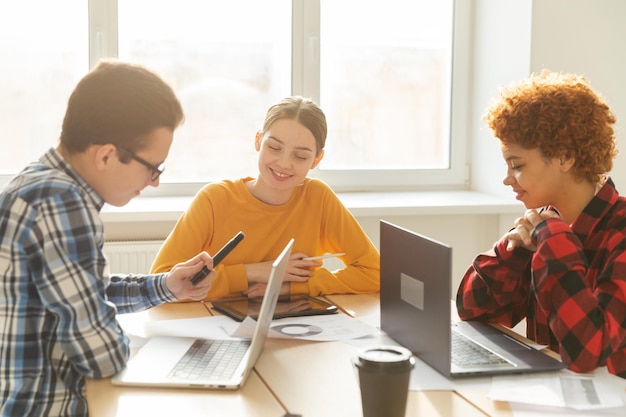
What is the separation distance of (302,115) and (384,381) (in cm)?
123

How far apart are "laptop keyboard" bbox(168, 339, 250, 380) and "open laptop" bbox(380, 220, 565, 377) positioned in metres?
0.32

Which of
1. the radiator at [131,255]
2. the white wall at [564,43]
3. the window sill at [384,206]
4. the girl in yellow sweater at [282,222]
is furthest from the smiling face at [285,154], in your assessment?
the white wall at [564,43]

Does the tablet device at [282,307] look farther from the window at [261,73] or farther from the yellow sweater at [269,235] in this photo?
the window at [261,73]

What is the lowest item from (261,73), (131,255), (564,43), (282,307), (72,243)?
(131,255)

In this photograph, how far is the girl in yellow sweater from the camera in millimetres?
2025

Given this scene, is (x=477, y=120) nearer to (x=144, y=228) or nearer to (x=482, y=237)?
(x=482, y=237)

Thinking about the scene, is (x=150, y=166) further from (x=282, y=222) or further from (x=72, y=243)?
(x=282, y=222)

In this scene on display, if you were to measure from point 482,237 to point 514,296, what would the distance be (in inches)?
64.0

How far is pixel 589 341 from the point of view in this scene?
1.43 m

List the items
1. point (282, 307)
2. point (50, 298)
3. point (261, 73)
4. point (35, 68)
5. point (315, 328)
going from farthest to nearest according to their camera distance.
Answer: point (261, 73) → point (35, 68) → point (282, 307) → point (315, 328) → point (50, 298)

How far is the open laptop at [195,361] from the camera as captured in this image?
4.29ft

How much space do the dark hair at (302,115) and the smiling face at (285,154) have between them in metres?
0.01

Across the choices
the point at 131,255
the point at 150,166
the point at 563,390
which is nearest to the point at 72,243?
the point at 150,166

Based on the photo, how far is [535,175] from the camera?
175 centimetres
